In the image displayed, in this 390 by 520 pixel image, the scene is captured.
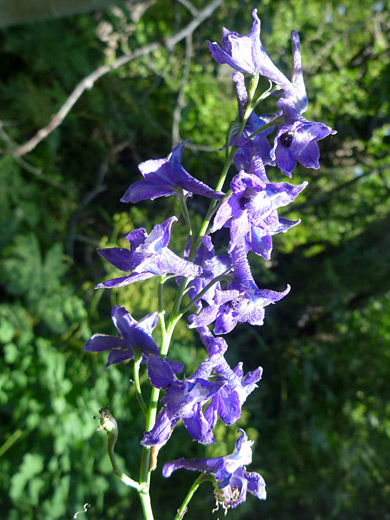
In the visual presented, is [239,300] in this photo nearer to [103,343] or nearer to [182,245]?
[103,343]

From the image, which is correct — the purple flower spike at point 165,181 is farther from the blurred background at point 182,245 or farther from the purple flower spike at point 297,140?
the blurred background at point 182,245

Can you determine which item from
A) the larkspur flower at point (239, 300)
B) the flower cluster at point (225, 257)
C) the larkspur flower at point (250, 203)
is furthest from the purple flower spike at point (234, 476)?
the larkspur flower at point (250, 203)

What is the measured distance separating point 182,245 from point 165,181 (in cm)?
173

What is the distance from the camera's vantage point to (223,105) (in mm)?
3852

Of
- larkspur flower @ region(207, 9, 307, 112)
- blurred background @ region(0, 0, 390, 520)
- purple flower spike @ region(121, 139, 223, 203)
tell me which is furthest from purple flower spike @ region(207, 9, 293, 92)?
blurred background @ region(0, 0, 390, 520)

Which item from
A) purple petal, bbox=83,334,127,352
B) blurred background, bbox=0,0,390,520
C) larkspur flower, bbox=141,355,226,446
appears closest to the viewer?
larkspur flower, bbox=141,355,226,446

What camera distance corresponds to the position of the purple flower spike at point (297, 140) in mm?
675

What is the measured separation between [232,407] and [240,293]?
171mm

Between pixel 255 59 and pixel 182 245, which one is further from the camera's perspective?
pixel 182 245

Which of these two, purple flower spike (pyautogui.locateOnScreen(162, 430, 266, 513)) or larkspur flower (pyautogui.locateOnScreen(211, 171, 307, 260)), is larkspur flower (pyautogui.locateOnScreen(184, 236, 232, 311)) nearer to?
larkspur flower (pyautogui.locateOnScreen(211, 171, 307, 260))

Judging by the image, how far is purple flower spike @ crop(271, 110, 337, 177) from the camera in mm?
675

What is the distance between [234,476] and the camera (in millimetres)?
702

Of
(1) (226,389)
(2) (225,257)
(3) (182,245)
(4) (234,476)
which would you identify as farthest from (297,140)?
(3) (182,245)

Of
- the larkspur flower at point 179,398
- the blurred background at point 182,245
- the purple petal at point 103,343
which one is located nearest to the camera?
the larkspur flower at point 179,398
